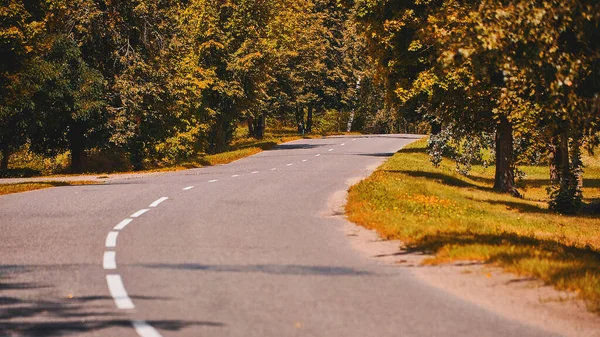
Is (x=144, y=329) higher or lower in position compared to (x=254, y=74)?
lower

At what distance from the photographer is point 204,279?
384 inches

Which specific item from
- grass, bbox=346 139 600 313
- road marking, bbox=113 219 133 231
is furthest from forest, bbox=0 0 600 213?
road marking, bbox=113 219 133 231

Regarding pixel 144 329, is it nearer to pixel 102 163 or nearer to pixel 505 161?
pixel 505 161

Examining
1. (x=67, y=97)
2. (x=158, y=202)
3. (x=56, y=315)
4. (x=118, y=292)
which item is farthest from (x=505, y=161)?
(x=56, y=315)

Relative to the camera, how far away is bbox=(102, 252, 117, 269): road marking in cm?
1059

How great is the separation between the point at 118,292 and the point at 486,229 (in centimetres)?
849

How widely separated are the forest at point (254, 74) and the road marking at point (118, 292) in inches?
183

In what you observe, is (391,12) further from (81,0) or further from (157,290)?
(157,290)

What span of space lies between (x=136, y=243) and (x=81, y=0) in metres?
27.5

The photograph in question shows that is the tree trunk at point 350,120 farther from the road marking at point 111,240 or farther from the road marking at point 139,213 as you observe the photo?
the road marking at point 111,240

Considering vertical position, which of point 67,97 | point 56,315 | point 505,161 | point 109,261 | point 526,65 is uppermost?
point 526,65

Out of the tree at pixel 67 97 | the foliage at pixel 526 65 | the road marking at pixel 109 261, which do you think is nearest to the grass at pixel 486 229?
the foliage at pixel 526 65

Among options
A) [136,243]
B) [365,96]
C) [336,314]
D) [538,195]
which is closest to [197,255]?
[136,243]

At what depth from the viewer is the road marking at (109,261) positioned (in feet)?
34.8
